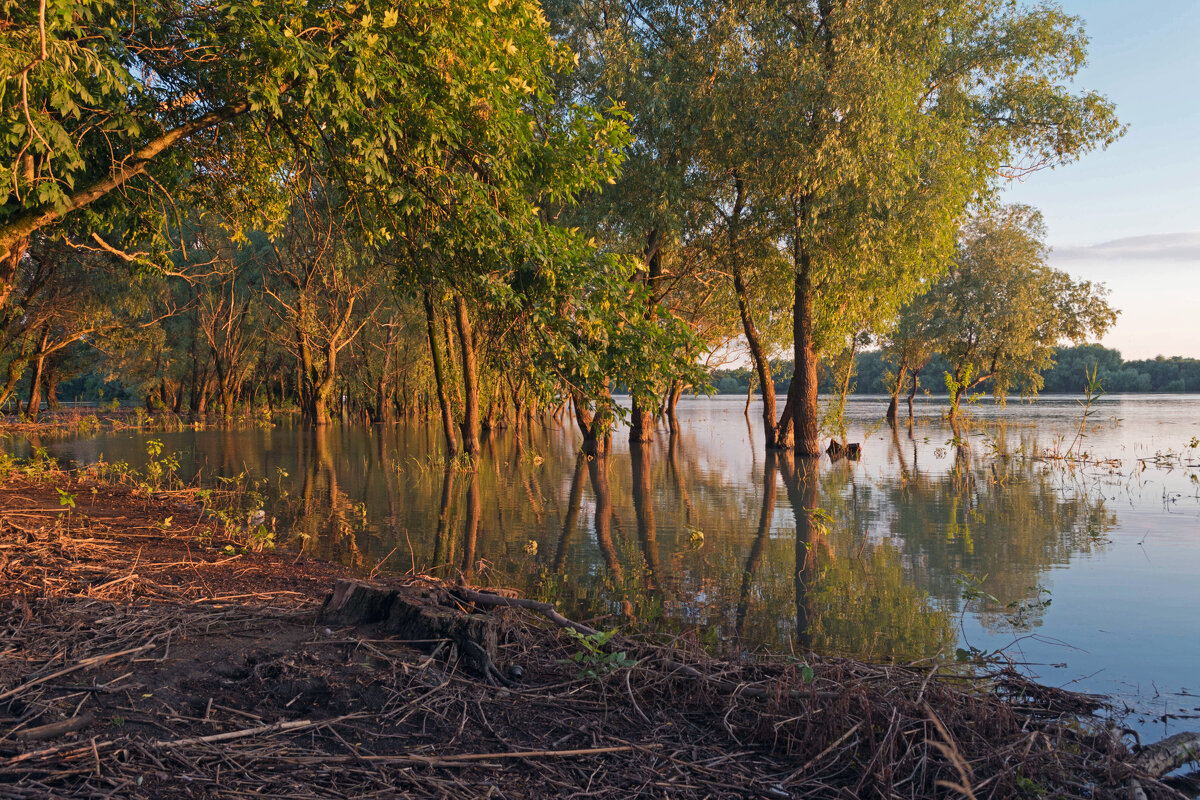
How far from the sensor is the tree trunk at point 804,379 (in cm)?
2161

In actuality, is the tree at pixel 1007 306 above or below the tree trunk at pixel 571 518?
above

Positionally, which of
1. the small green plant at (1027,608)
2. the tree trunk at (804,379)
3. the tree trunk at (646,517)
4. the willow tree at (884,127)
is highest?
the willow tree at (884,127)

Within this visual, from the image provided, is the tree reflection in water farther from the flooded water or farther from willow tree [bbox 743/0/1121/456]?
willow tree [bbox 743/0/1121/456]

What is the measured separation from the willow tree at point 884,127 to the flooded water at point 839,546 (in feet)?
17.2

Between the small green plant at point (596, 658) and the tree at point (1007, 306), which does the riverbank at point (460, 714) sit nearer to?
the small green plant at point (596, 658)

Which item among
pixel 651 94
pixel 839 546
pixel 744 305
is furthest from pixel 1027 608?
pixel 744 305

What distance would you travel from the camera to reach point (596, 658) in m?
4.09

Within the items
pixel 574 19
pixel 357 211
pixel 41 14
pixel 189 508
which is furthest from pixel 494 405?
pixel 41 14

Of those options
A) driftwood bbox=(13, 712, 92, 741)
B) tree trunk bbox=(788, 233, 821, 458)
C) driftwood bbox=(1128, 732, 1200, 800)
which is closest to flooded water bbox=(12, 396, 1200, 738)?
driftwood bbox=(1128, 732, 1200, 800)

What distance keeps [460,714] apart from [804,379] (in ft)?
65.5

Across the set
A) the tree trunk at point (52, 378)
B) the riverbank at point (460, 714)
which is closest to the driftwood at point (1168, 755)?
the riverbank at point (460, 714)

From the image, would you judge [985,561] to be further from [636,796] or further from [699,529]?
[636,796]

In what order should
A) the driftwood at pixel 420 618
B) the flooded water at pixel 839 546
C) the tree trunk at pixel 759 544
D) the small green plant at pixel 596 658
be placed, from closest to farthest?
the small green plant at pixel 596 658
the driftwood at pixel 420 618
the flooded water at pixel 839 546
the tree trunk at pixel 759 544

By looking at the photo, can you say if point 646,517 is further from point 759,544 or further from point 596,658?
point 596,658
